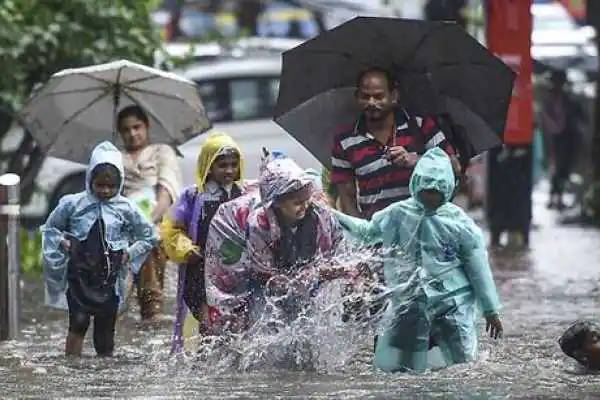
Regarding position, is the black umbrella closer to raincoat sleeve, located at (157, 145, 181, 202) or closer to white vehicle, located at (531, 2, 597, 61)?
raincoat sleeve, located at (157, 145, 181, 202)

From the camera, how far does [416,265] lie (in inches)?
379

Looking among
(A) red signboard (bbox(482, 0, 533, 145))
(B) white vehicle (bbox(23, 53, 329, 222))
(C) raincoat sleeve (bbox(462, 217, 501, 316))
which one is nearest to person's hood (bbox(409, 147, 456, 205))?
(C) raincoat sleeve (bbox(462, 217, 501, 316))

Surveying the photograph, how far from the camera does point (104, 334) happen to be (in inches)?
437

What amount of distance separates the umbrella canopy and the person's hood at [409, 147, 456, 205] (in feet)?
12.2

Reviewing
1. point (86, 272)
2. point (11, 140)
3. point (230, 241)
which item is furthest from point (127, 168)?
point (11, 140)

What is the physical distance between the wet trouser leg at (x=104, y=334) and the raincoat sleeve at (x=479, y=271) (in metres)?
2.38

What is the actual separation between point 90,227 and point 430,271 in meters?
2.22

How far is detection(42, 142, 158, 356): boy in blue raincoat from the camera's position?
1090cm

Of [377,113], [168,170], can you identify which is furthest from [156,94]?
[377,113]

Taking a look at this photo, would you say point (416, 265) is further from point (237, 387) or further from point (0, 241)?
point (0, 241)

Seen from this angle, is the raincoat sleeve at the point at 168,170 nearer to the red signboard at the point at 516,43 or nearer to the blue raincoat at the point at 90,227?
the blue raincoat at the point at 90,227

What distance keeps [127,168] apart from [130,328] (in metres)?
1.12

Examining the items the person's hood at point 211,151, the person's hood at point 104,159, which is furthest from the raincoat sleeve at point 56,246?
the person's hood at point 211,151

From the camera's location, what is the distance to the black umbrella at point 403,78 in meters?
10.7
